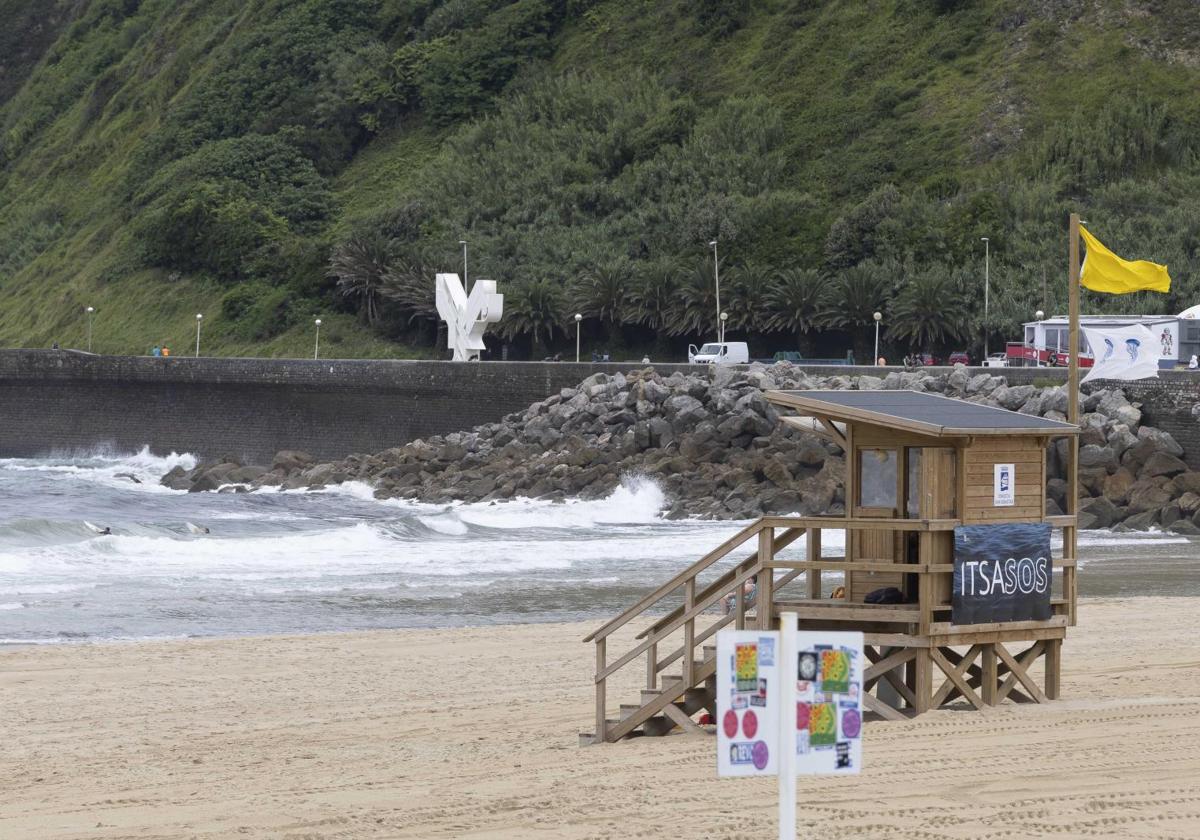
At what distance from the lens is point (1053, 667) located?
13.5 m

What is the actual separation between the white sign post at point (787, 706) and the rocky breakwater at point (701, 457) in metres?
24.5

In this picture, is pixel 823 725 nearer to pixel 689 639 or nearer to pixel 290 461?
pixel 689 639

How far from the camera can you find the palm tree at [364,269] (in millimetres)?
66000

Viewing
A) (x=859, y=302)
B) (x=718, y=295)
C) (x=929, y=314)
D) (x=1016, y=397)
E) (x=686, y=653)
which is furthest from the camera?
(x=718, y=295)

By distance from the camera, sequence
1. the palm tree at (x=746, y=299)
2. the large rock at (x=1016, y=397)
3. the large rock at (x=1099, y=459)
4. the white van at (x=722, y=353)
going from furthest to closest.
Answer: the palm tree at (x=746, y=299), the white van at (x=722, y=353), the large rock at (x=1016, y=397), the large rock at (x=1099, y=459)

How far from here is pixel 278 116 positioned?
8538 centimetres

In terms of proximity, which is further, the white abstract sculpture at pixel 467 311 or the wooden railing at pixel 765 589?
the white abstract sculpture at pixel 467 311

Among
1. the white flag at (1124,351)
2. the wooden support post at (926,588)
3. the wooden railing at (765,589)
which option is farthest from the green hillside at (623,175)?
the wooden support post at (926,588)

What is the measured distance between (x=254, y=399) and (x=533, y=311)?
37.9ft

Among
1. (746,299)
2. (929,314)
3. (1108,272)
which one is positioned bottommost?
(1108,272)

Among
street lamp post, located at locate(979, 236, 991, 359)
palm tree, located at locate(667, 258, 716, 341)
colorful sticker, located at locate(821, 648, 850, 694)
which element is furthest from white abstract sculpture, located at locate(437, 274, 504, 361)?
colorful sticker, located at locate(821, 648, 850, 694)

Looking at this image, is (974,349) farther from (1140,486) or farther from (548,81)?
(548,81)

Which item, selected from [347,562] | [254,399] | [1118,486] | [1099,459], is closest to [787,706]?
[347,562]

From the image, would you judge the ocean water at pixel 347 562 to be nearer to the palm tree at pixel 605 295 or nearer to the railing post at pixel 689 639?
the railing post at pixel 689 639
